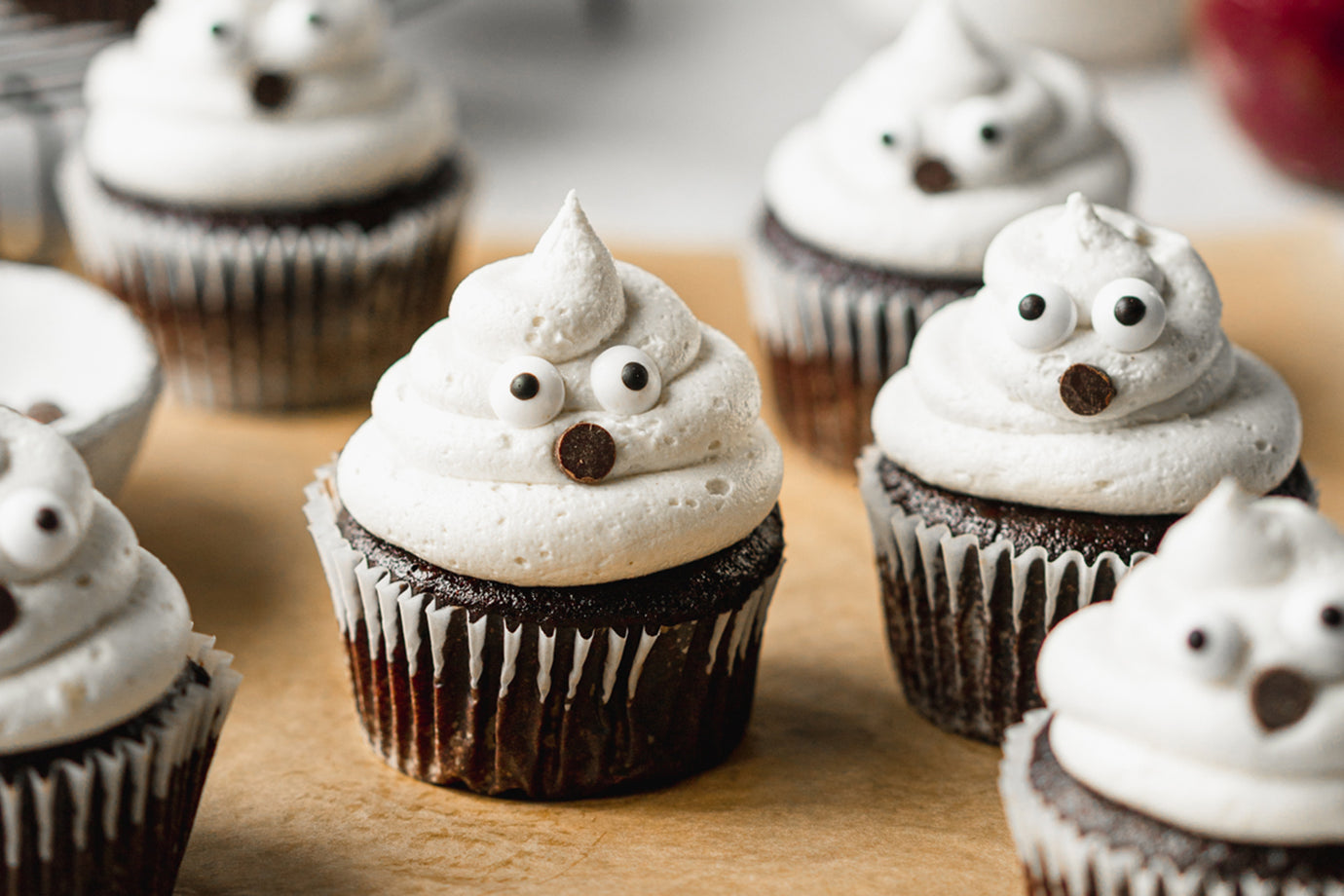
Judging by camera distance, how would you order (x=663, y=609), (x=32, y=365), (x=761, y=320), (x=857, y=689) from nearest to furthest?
(x=663, y=609) → (x=857, y=689) → (x=32, y=365) → (x=761, y=320)

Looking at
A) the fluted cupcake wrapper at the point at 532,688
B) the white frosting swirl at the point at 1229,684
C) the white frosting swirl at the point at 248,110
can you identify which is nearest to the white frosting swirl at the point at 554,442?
the fluted cupcake wrapper at the point at 532,688

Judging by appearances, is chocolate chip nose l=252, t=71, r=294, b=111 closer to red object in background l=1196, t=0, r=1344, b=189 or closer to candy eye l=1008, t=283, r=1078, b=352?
candy eye l=1008, t=283, r=1078, b=352

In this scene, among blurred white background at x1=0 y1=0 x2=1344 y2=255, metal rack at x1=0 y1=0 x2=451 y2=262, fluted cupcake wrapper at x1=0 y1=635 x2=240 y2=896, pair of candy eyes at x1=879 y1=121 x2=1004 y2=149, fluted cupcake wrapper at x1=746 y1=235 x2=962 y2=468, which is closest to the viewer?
fluted cupcake wrapper at x1=0 y1=635 x2=240 y2=896

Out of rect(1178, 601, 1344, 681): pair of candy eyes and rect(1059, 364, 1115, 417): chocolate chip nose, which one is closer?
rect(1178, 601, 1344, 681): pair of candy eyes

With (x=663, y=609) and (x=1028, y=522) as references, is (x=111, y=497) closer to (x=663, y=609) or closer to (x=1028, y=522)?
(x=663, y=609)

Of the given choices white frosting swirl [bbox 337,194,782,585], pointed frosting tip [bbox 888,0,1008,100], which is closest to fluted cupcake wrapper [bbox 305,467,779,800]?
white frosting swirl [bbox 337,194,782,585]

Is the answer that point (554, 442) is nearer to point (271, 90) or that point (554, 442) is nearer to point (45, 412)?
point (45, 412)

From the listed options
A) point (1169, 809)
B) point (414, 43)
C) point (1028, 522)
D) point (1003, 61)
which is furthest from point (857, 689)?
point (414, 43)
